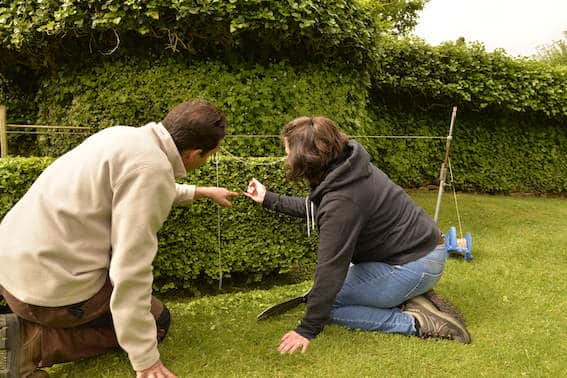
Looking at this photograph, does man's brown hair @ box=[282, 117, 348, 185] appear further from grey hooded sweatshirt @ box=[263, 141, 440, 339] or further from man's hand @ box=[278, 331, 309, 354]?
man's hand @ box=[278, 331, 309, 354]

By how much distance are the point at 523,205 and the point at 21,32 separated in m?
9.82

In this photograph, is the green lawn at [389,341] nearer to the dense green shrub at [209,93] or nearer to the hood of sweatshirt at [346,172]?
the hood of sweatshirt at [346,172]

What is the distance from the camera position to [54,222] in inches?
91.0

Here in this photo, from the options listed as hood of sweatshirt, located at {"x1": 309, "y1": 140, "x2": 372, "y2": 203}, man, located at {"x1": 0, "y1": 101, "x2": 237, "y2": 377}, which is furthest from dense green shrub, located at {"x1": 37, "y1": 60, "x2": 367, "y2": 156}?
man, located at {"x1": 0, "y1": 101, "x2": 237, "y2": 377}

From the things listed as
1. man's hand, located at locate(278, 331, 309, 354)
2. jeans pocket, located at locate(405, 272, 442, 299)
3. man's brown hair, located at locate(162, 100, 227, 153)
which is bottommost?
man's hand, located at locate(278, 331, 309, 354)

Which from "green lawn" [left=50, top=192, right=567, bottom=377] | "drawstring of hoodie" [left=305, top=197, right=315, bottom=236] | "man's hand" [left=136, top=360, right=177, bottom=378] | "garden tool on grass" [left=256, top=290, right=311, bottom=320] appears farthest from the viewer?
"drawstring of hoodie" [left=305, top=197, right=315, bottom=236]

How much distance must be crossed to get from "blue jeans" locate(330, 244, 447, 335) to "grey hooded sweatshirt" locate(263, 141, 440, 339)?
0.07 meters

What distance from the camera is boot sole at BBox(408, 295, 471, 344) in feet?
10.5

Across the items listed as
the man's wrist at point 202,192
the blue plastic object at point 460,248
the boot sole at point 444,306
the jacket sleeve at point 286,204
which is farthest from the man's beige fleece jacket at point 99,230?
the blue plastic object at point 460,248

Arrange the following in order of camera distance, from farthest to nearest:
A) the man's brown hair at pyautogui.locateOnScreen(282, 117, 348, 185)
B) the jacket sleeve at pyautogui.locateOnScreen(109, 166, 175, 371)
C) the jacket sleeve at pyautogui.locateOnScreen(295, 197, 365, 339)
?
the man's brown hair at pyautogui.locateOnScreen(282, 117, 348, 185) < the jacket sleeve at pyautogui.locateOnScreen(295, 197, 365, 339) < the jacket sleeve at pyautogui.locateOnScreen(109, 166, 175, 371)

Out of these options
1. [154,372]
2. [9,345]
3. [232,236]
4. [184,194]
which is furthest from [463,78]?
[9,345]

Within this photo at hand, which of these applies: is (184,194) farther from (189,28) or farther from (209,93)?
(189,28)

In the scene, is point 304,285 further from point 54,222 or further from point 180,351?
point 54,222

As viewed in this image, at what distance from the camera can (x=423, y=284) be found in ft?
10.8
